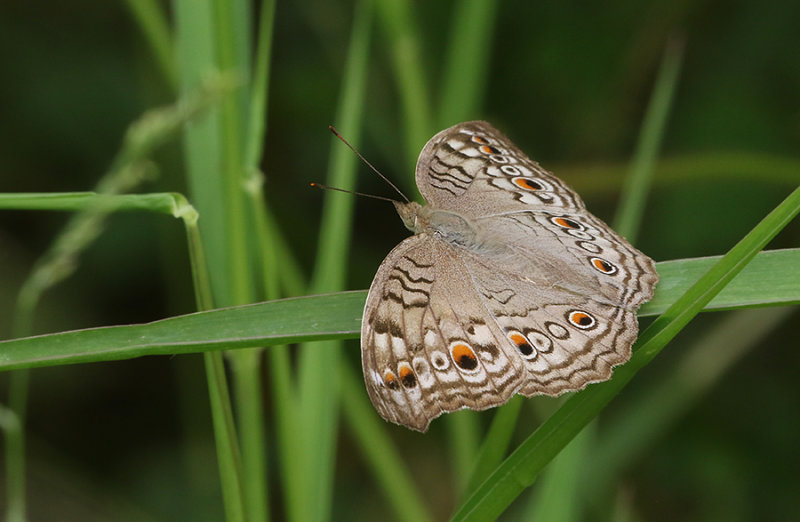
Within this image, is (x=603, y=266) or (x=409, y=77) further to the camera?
(x=409, y=77)

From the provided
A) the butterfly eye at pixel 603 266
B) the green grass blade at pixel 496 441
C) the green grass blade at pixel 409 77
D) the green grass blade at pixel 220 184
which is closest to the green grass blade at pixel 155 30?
the green grass blade at pixel 220 184

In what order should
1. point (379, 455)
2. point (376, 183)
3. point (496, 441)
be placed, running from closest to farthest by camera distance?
point (496, 441)
point (379, 455)
point (376, 183)

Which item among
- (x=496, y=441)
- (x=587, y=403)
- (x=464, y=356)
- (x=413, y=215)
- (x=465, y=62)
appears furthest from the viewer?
(x=465, y=62)

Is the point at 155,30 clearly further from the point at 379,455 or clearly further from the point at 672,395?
the point at 672,395

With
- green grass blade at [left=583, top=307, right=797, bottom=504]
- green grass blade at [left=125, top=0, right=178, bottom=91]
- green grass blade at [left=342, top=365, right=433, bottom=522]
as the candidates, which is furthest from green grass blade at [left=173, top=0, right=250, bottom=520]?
green grass blade at [left=583, top=307, right=797, bottom=504]

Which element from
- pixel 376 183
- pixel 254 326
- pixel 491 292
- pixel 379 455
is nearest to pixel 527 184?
pixel 491 292

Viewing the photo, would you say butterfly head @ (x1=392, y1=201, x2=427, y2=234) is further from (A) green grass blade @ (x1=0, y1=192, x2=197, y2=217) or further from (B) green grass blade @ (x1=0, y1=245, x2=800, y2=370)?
(A) green grass blade @ (x1=0, y1=192, x2=197, y2=217)

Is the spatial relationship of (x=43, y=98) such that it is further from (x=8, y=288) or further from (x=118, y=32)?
(x=8, y=288)

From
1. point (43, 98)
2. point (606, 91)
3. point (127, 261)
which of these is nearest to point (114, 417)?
point (127, 261)
